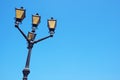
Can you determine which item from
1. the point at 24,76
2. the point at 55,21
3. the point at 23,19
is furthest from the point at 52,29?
the point at 24,76

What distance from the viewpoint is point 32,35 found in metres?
12.6

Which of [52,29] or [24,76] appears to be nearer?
[24,76]

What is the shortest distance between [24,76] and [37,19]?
2172 mm

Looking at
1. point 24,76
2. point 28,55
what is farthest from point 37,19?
point 24,76

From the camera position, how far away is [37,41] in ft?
41.4

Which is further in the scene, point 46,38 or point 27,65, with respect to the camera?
point 46,38

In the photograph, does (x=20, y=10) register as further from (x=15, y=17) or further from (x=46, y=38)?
(x=46, y=38)

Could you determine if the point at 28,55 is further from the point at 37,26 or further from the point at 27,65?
the point at 37,26

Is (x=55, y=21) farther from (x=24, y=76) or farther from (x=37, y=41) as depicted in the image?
(x=24, y=76)

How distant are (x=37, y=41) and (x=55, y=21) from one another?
3.25 feet

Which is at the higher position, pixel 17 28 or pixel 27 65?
pixel 17 28

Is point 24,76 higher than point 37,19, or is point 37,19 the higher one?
point 37,19

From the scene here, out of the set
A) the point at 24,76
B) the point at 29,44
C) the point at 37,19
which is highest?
the point at 37,19

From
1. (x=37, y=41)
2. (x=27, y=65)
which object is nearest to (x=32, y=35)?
(x=37, y=41)
